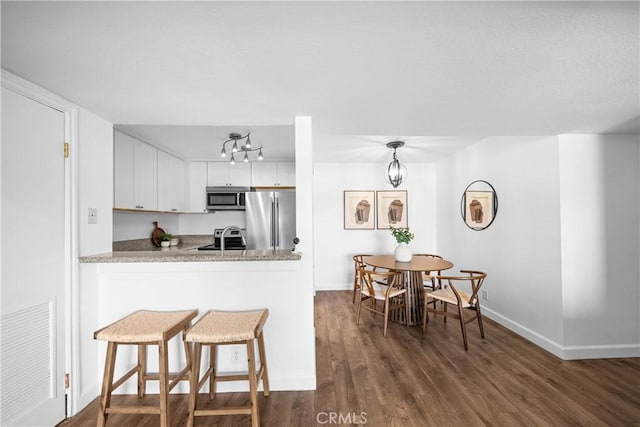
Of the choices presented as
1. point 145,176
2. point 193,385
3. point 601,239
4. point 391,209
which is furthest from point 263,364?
point 391,209

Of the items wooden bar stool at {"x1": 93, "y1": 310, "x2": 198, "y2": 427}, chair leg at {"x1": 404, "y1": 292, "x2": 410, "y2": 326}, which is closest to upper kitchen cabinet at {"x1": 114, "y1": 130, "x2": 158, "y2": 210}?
wooden bar stool at {"x1": 93, "y1": 310, "x2": 198, "y2": 427}

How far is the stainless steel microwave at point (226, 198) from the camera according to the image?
445cm

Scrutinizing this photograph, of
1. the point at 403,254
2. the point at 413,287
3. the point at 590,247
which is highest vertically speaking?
the point at 590,247

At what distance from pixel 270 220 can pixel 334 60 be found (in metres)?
3.12

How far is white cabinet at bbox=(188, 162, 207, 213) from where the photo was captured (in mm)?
4531

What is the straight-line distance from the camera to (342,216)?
16.6 feet

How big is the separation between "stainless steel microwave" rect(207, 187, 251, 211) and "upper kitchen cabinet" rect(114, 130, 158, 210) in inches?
36.0

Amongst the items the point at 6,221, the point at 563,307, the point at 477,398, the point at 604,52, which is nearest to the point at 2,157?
the point at 6,221

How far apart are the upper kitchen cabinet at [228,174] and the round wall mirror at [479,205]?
135 inches

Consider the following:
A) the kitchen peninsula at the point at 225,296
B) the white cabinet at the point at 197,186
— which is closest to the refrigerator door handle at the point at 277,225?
the white cabinet at the point at 197,186

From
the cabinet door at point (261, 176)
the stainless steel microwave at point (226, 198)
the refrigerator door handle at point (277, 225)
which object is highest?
the cabinet door at point (261, 176)

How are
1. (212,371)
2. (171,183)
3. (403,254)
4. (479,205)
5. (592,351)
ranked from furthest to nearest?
1. (171,183)
2. (479,205)
3. (403,254)
4. (592,351)
5. (212,371)

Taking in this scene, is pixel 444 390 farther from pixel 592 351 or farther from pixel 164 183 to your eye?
pixel 164 183

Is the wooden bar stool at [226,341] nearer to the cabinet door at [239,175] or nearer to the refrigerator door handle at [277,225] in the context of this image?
the refrigerator door handle at [277,225]
